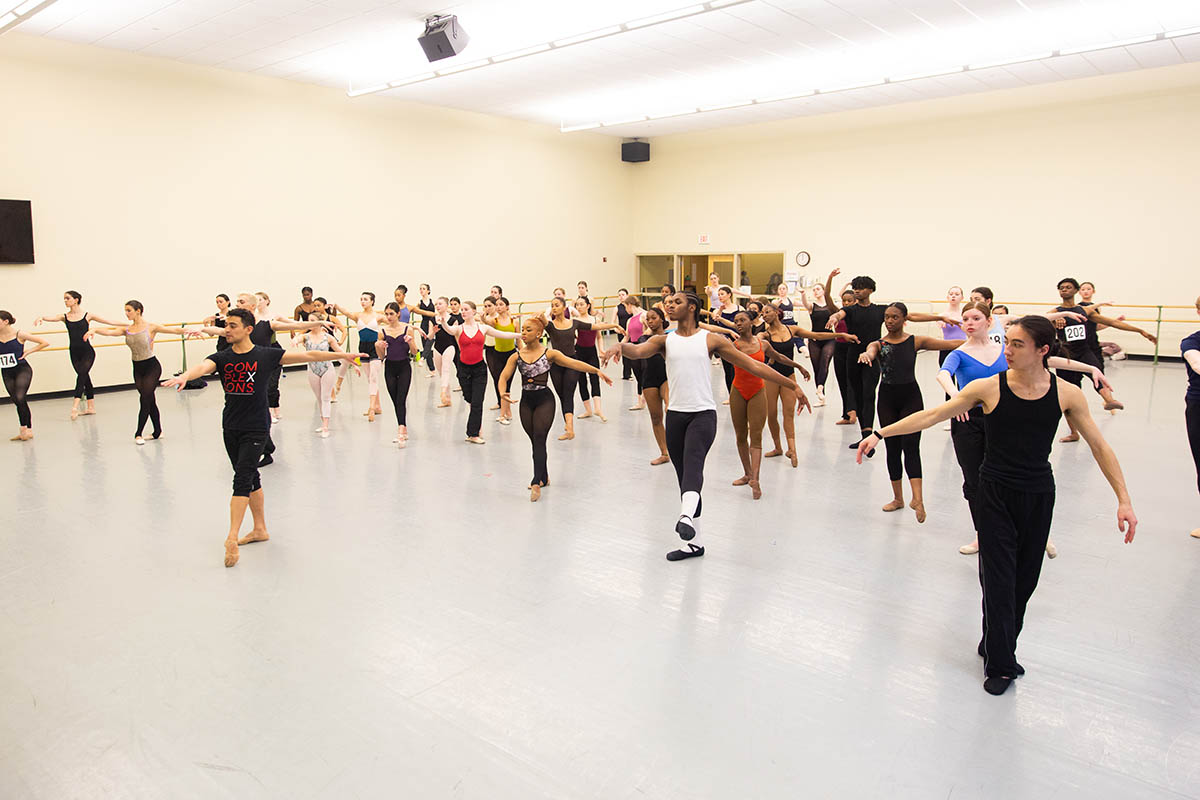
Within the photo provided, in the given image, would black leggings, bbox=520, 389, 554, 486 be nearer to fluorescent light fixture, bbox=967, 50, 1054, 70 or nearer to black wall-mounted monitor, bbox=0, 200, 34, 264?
black wall-mounted monitor, bbox=0, 200, 34, 264

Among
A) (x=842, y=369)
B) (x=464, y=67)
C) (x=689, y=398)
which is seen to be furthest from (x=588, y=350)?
(x=464, y=67)

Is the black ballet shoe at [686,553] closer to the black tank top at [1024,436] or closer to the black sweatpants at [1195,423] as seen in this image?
the black tank top at [1024,436]

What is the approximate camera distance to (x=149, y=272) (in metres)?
14.5

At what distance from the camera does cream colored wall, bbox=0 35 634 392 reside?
13203 millimetres

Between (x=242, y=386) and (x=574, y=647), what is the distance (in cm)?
316

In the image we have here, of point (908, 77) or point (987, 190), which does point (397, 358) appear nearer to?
point (908, 77)

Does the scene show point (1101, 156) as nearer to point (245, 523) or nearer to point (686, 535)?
point (686, 535)

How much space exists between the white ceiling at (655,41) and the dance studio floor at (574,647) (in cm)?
737

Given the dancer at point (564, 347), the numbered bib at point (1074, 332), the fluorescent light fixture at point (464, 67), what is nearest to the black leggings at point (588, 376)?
the dancer at point (564, 347)

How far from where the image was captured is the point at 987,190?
61.8 ft

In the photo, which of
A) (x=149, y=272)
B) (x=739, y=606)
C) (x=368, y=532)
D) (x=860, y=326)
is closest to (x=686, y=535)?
(x=739, y=606)

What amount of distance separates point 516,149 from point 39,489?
1600 cm

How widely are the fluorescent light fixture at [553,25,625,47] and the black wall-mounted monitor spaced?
8802 mm

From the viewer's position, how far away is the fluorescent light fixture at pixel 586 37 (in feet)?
38.9
